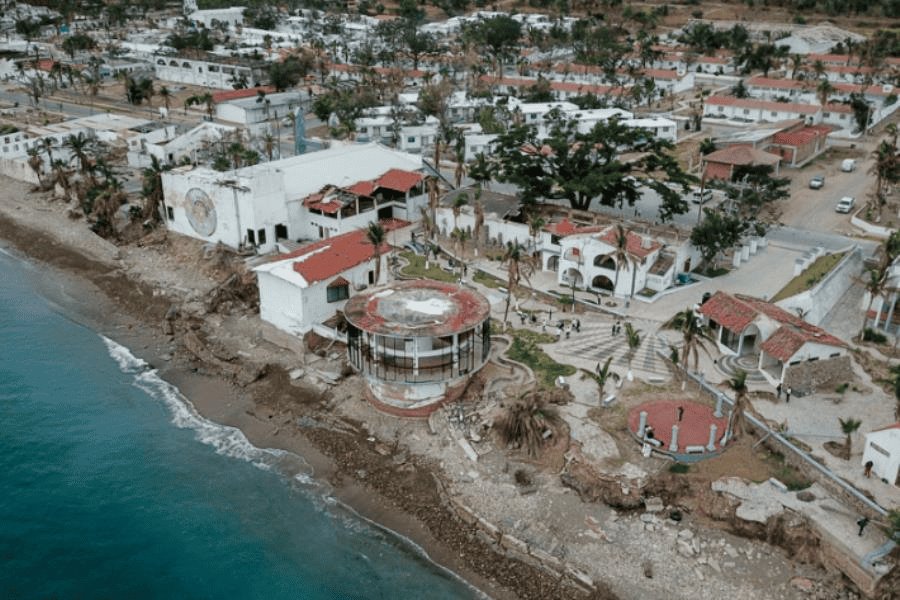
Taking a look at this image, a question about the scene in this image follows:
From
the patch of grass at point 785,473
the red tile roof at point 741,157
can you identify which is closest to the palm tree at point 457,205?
the red tile roof at point 741,157

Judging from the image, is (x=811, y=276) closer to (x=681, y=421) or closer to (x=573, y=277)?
(x=573, y=277)

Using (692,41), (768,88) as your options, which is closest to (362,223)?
(768,88)

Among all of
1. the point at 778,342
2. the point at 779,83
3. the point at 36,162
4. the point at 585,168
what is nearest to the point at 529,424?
the point at 778,342

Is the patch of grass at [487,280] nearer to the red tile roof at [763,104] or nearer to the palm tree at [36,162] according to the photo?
the palm tree at [36,162]

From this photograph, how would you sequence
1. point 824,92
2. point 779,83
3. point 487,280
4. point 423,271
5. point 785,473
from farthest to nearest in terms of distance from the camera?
point 779,83, point 824,92, point 423,271, point 487,280, point 785,473

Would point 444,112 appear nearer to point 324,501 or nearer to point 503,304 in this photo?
point 503,304

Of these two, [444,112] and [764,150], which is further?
[444,112]
